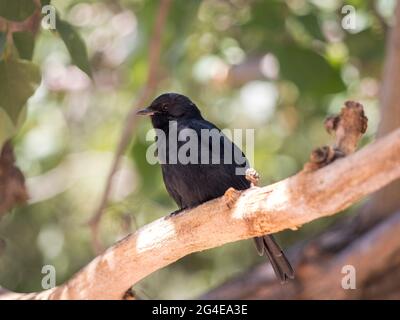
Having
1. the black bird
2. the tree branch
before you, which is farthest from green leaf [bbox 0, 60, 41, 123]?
the black bird

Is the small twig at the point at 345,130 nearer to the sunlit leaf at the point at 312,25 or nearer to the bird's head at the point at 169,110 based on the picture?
the bird's head at the point at 169,110

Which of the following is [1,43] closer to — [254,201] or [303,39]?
[254,201]

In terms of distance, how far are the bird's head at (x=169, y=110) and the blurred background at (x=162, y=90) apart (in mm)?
895

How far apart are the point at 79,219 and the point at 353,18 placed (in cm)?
316

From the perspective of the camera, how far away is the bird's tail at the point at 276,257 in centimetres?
448

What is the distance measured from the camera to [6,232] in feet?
24.1

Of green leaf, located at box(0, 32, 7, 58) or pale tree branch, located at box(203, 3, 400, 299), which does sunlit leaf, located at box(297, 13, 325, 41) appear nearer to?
pale tree branch, located at box(203, 3, 400, 299)

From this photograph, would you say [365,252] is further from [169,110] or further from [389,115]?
[169,110]

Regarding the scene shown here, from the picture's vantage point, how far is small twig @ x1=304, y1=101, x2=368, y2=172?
3.01 metres

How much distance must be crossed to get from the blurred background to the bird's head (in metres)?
0.89

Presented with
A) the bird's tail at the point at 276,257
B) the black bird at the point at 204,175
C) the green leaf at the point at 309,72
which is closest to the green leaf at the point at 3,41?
the black bird at the point at 204,175

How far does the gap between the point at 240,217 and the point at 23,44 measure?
1639 millimetres
